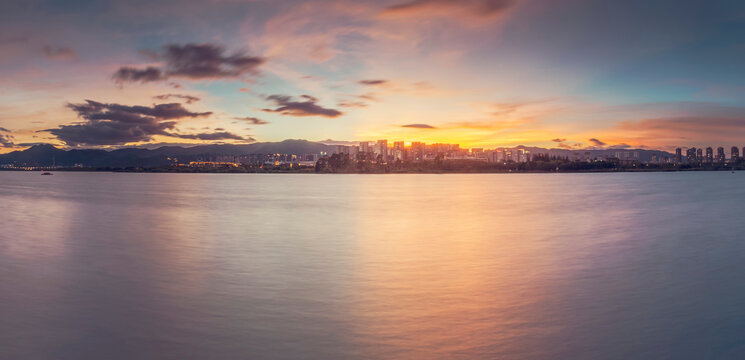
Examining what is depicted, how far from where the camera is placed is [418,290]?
10.6 m

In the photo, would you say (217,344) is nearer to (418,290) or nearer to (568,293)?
(418,290)

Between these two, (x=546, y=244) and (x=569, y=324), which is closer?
(x=569, y=324)

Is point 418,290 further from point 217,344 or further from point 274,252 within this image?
point 274,252

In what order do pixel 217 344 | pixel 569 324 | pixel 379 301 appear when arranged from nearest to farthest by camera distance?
1. pixel 217 344
2. pixel 569 324
3. pixel 379 301

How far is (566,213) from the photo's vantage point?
3281 cm

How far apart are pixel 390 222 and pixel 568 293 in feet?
58.4

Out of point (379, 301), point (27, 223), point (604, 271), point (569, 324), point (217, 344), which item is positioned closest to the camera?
point (217, 344)

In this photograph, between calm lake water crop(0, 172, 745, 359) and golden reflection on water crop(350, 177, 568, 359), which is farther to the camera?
golden reflection on water crop(350, 177, 568, 359)

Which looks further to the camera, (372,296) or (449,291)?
(449,291)

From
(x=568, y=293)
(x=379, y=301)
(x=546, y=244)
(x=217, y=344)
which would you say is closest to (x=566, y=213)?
(x=546, y=244)

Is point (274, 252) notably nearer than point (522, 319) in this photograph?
No

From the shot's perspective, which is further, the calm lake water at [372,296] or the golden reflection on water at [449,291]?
the golden reflection on water at [449,291]

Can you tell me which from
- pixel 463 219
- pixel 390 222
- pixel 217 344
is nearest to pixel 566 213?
pixel 463 219

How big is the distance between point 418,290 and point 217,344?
15.5 ft
